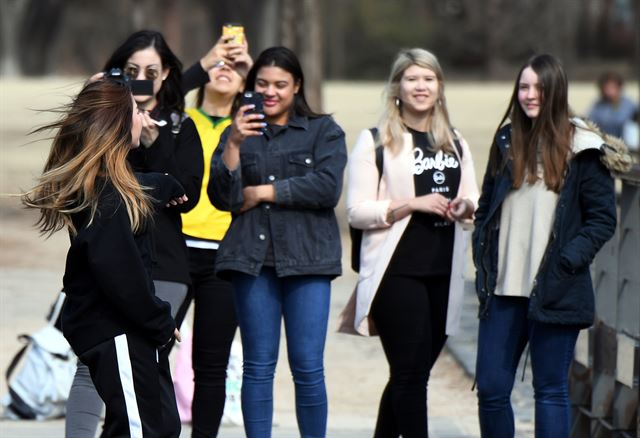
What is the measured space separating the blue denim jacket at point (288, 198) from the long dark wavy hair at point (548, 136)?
0.75 m

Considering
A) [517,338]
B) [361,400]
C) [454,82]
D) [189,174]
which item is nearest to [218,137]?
[189,174]

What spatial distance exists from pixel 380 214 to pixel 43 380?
2501 millimetres

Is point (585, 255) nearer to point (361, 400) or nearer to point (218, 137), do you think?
point (218, 137)

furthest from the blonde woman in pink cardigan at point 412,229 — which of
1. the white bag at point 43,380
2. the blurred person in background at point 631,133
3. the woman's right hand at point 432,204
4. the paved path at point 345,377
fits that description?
the blurred person in background at point 631,133

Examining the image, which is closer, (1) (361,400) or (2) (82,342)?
(2) (82,342)

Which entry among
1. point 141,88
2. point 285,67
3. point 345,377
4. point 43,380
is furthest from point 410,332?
point 345,377

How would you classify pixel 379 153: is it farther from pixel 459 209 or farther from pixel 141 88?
pixel 141 88

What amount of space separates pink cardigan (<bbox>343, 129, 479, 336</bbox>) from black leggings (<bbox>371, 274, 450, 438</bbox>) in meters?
0.06

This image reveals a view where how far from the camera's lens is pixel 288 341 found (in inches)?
212

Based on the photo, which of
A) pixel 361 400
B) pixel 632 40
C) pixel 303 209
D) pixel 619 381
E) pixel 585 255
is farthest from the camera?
pixel 632 40

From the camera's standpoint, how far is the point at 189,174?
525 cm

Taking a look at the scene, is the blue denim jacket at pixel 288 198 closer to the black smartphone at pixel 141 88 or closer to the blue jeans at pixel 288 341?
the blue jeans at pixel 288 341

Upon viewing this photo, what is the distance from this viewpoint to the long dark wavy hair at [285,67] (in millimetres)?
5461

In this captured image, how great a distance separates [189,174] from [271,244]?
0.44 metres
